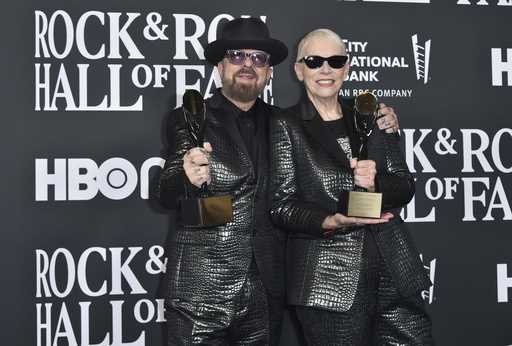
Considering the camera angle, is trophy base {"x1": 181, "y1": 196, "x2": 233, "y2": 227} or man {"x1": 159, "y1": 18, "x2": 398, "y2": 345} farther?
man {"x1": 159, "y1": 18, "x2": 398, "y2": 345}

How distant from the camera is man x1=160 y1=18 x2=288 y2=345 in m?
2.16

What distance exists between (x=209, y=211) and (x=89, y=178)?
1.18 meters

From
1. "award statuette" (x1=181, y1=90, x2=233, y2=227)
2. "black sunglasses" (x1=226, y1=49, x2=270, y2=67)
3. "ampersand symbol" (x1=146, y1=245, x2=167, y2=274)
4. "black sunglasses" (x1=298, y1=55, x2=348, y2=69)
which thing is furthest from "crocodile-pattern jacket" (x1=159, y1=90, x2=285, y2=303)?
"ampersand symbol" (x1=146, y1=245, x2=167, y2=274)

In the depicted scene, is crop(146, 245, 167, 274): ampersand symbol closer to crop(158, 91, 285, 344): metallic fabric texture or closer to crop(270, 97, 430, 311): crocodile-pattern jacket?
crop(158, 91, 285, 344): metallic fabric texture

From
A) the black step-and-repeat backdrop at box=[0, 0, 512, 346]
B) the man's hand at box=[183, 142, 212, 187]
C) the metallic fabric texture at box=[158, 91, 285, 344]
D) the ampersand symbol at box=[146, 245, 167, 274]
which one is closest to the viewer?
the man's hand at box=[183, 142, 212, 187]

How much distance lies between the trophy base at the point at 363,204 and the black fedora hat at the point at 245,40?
2.17 ft

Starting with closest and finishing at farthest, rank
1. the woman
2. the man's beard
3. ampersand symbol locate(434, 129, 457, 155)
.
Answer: the woman → the man's beard → ampersand symbol locate(434, 129, 457, 155)

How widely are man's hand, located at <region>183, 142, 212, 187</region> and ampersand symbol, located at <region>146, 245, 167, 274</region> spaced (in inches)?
45.8

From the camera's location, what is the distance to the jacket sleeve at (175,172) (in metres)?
2.14

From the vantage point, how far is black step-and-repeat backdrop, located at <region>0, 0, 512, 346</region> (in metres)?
2.96

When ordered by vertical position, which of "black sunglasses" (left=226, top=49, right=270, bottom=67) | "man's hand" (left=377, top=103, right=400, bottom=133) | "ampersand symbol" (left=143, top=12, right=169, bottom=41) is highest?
"ampersand symbol" (left=143, top=12, right=169, bottom=41)

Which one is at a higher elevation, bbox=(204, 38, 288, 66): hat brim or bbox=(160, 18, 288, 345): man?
bbox=(204, 38, 288, 66): hat brim

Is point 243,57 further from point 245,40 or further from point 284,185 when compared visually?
point 284,185

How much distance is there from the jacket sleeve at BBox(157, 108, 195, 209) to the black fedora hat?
0.97 ft
